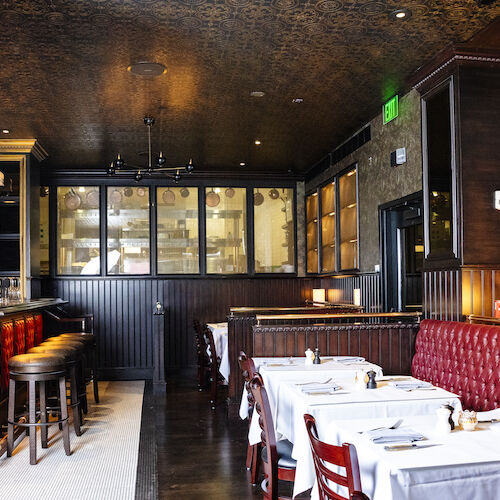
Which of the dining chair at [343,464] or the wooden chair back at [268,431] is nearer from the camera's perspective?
the dining chair at [343,464]

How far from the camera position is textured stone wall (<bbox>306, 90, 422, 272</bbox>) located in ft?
20.2

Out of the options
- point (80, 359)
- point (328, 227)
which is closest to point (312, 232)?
point (328, 227)

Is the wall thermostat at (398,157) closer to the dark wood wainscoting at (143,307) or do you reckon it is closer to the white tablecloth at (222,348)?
the white tablecloth at (222,348)

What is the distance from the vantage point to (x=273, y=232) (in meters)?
10.9

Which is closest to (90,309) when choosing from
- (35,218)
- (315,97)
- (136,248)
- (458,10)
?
(136,248)

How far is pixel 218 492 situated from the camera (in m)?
4.33

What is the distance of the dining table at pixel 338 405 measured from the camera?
3.22 metres

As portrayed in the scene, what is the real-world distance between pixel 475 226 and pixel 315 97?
2291 millimetres

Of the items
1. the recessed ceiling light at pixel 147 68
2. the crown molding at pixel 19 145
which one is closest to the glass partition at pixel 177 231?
the crown molding at pixel 19 145

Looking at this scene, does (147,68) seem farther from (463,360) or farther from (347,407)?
(463,360)

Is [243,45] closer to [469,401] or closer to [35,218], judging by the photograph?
[469,401]

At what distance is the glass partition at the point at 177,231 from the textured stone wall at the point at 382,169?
3253 millimetres

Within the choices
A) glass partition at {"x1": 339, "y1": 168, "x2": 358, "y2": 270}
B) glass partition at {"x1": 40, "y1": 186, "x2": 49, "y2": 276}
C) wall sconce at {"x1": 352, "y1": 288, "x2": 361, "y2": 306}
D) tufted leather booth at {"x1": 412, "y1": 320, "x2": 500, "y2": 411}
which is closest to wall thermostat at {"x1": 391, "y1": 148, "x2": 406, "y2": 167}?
glass partition at {"x1": 339, "y1": 168, "x2": 358, "y2": 270}

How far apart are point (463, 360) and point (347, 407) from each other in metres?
1.74
